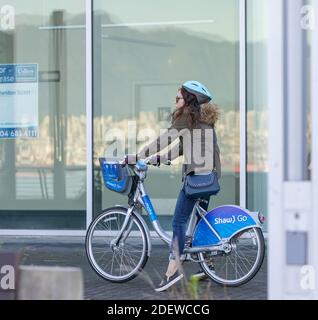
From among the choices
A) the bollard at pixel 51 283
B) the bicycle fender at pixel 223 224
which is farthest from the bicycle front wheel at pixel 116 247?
the bollard at pixel 51 283

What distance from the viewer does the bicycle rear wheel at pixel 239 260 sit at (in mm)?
5730

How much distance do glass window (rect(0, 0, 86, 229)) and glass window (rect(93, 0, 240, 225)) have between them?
280mm

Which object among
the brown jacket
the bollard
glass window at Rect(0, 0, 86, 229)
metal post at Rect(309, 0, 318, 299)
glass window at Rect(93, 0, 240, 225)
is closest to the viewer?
metal post at Rect(309, 0, 318, 299)

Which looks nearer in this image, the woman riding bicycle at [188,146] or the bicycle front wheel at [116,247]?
the woman riding bicycle at [188,146]

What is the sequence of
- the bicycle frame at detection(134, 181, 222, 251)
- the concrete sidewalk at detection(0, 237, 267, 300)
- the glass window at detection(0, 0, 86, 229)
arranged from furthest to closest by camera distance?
the glass window at detection(0, 0, 86, 229), the bicycle frame at detection(134, 181, 222, 251), the concrete sidewalk at detection(0, 237, 267, 300)

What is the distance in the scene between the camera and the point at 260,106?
8539 millimetres

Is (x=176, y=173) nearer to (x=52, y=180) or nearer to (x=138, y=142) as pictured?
(x=138, y=142)

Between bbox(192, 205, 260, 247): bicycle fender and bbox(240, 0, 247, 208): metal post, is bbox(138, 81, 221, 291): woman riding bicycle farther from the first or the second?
bbox(240, 0, 247, 208): metal post

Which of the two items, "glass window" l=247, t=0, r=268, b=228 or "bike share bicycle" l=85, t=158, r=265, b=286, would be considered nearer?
"bike share bicycle" l=85, t=158, r=265, b=286

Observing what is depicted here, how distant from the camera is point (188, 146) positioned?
5.75 metres

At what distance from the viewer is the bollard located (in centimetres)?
385

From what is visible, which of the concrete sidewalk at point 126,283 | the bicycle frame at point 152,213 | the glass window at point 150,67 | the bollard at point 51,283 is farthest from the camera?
the glass window at point 150,67

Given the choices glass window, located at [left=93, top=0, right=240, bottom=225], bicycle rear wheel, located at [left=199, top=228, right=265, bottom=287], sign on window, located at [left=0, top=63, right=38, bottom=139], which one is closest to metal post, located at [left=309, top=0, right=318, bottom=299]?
bicycle rear wheel, located at [left=199, top=228, right=265, bottom=287]

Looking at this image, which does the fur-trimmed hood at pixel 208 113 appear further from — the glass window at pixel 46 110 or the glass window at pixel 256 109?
the glass window at pixel 46 110
